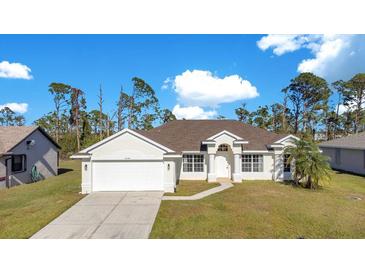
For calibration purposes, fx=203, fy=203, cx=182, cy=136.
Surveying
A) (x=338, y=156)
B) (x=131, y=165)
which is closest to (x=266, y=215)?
(x=131, y=165)

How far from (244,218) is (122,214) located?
512 centimetres

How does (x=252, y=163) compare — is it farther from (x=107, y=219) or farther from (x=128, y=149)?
(x=107, y=219)

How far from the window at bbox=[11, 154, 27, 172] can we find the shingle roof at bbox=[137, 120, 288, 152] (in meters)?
9.42

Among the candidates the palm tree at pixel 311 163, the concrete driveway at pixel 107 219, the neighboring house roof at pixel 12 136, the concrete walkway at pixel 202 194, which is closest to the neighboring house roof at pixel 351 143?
the palm tree at pixel 311 163

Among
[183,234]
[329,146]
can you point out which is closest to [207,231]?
[183,234]

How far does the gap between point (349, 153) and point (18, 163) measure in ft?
96.5

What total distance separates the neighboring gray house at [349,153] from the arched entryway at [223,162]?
1225 centimetres

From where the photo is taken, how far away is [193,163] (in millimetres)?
16406

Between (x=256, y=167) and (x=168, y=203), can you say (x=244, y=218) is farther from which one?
(x=256, y=167)

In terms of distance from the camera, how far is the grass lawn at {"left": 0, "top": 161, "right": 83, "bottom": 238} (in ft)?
24.4

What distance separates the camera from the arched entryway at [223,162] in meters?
16.4

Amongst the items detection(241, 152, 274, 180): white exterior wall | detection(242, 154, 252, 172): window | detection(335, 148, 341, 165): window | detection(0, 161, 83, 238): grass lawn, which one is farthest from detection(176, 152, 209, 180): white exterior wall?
detection(335, 148, 341, 165): window

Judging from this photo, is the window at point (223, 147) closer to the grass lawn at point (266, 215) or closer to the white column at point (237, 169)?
the white column at point (237, 169)

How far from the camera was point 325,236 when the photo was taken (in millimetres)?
6773
